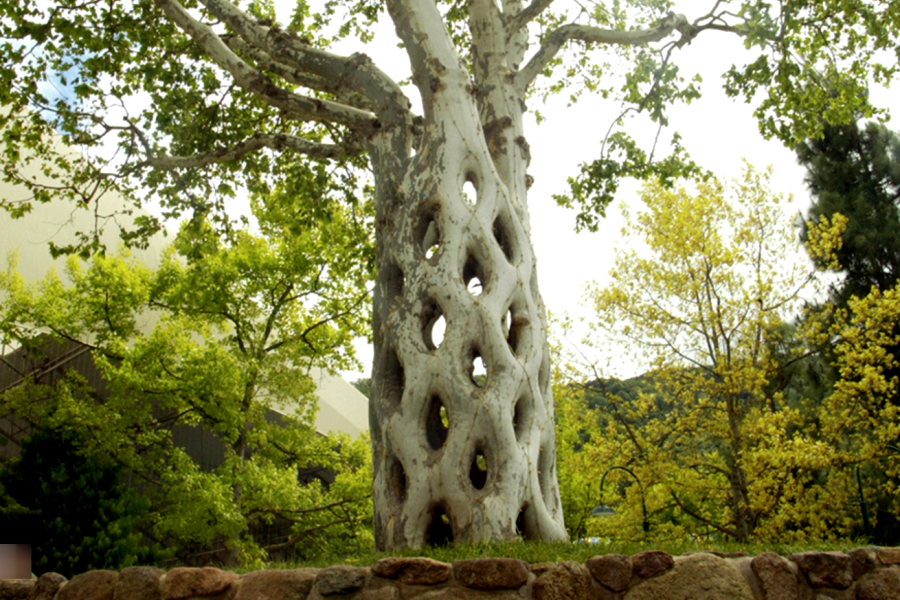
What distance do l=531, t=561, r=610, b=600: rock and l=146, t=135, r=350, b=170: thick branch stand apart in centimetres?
558

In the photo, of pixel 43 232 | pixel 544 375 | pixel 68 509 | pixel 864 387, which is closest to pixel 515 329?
pixel 544 375

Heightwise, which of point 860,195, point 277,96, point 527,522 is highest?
point 860,195

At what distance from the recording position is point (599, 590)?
336 centimetres


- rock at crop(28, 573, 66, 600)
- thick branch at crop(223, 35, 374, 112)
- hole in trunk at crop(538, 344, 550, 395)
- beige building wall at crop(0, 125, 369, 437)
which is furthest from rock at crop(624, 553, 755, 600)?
beige building wall at crop(0, 125, 369, 437)

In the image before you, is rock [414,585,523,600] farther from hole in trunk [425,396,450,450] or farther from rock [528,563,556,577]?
hole in trunk [425,396,450,450]

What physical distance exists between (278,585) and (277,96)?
5.37m

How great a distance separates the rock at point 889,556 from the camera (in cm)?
358

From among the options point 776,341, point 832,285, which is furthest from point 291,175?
point 832,285

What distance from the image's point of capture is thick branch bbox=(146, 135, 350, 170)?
8.22m

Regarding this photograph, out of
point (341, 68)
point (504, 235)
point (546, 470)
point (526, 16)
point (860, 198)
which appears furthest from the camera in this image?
point (860, 198)

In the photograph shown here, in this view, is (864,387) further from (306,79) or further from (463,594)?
(463,594)

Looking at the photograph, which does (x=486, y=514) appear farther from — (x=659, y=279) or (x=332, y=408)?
(x=332, y=408)

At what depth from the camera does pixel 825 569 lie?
3471 mm

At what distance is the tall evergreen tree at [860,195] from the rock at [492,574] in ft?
56.0
